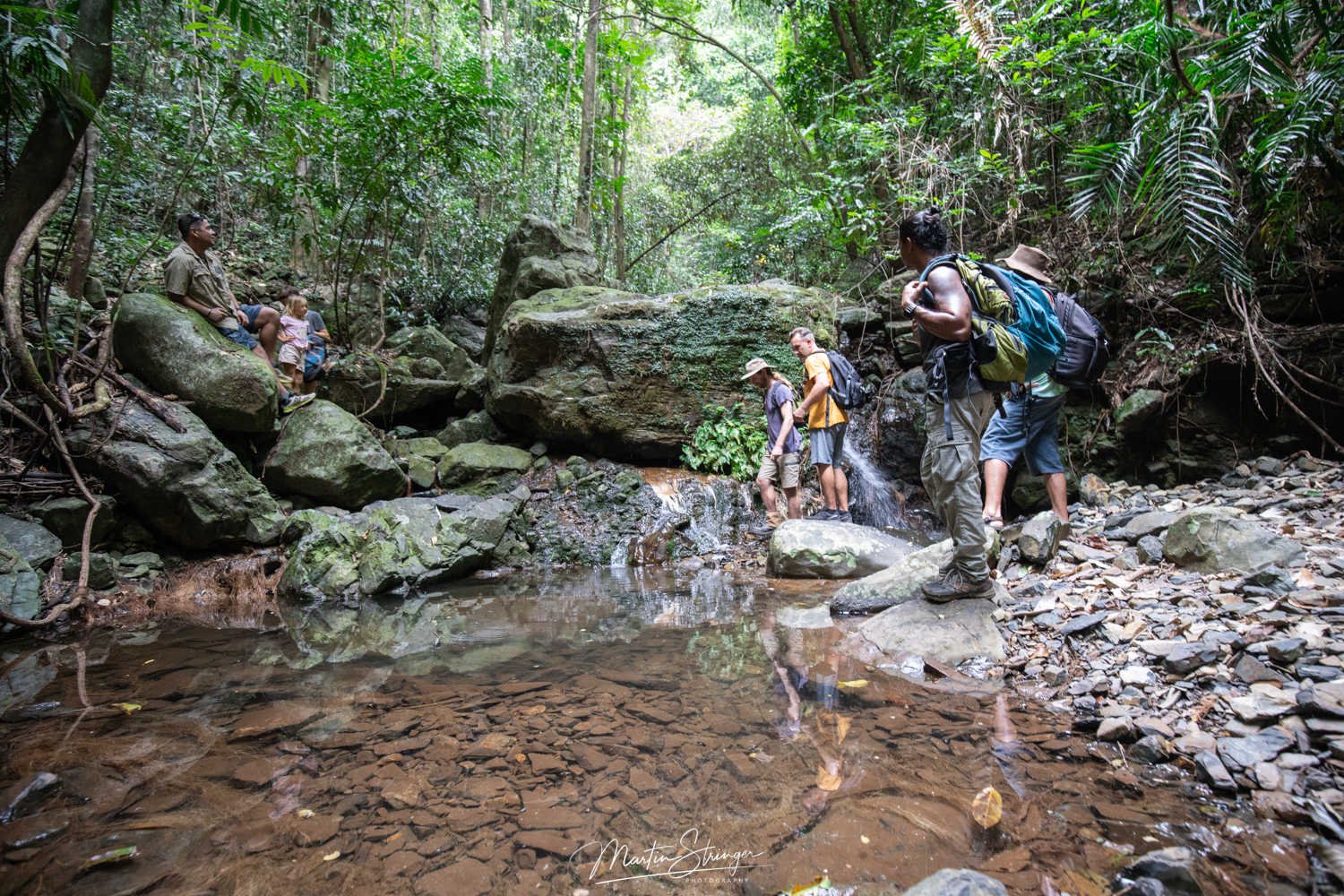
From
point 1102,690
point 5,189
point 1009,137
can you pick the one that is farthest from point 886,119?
point 5,189

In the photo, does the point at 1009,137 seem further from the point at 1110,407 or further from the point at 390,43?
the point at 390,43

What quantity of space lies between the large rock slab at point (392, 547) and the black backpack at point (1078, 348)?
233 inches

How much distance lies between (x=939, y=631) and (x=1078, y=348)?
283 cm

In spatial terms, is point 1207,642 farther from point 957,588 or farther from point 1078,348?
point 1078,348

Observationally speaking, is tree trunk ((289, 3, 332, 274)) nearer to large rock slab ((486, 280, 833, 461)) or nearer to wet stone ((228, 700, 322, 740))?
large rock slab ((486, 280, 833, 461))

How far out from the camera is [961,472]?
3.42 meters

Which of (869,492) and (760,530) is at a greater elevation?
(869,492)

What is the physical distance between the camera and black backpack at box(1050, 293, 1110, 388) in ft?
15.8

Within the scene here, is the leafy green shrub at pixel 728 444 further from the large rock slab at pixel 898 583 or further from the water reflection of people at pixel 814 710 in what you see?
the water reflection of people at pixel 814 710

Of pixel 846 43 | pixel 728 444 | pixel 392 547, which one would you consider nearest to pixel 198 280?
pixel 392 547

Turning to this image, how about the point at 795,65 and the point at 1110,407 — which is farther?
the point at 795,65

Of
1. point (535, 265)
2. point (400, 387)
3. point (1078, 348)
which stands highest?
point (535, 265)

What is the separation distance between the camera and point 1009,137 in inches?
313

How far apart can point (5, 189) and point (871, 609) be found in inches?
254
